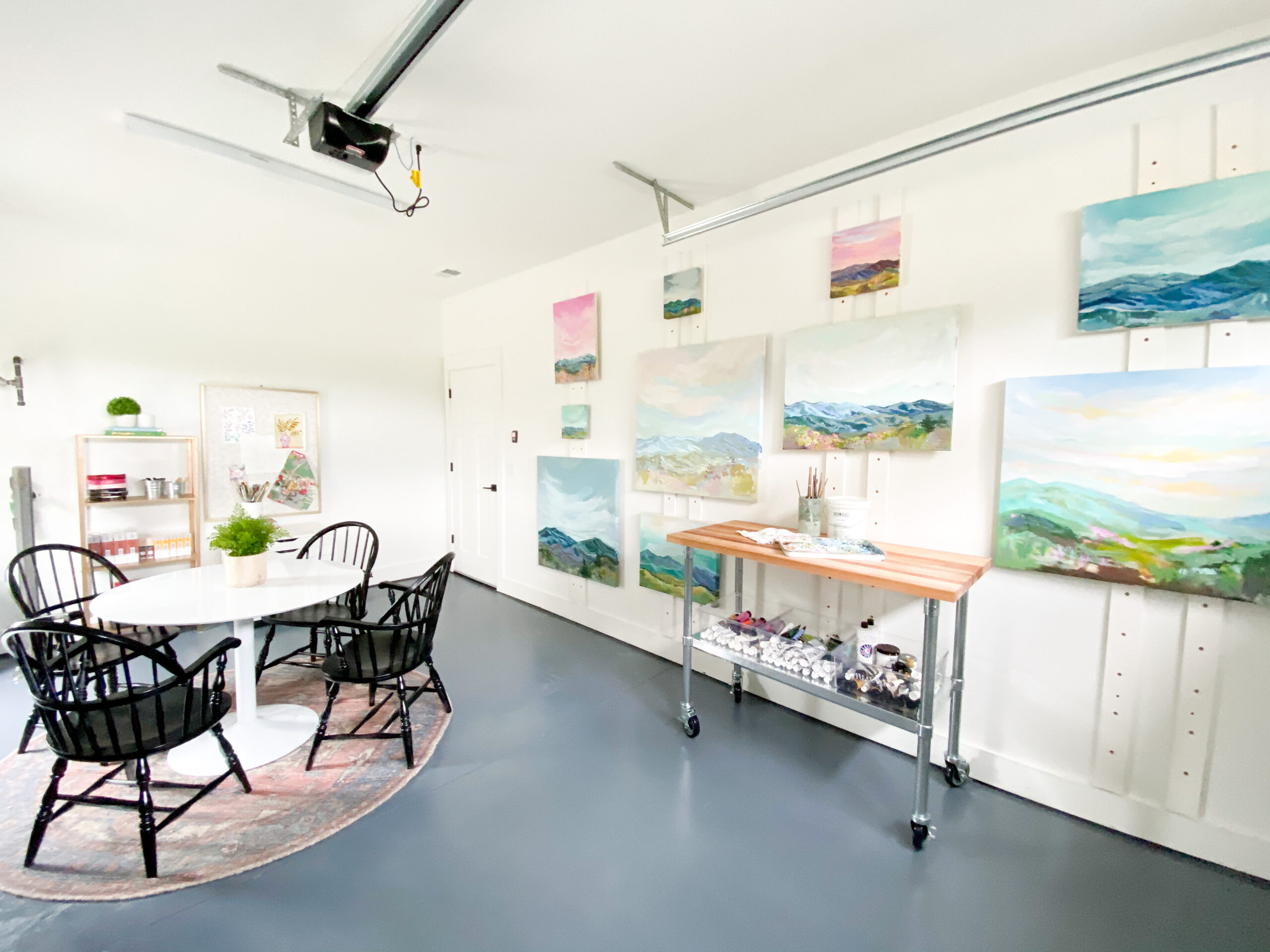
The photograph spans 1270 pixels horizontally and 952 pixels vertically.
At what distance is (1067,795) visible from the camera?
2.01 metres

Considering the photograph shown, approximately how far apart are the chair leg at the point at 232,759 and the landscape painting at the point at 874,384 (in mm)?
2750

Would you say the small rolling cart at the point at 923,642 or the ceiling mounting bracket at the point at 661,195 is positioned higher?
the ceiling mounting bracket at the point at 661,195

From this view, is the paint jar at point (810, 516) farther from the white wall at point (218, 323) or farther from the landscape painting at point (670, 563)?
the white wall at point (218, 323)

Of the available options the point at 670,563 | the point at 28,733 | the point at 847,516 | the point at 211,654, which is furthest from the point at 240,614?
the point at 847,516

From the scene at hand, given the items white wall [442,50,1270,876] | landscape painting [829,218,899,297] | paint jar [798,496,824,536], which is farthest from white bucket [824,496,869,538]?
landscape painting [829,218,899,297]

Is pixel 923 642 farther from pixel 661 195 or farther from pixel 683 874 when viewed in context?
pixel 661 195

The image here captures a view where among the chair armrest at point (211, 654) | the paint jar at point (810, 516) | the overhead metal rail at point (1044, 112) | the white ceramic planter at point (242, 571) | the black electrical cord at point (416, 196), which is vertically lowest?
the chair armrest at point (211, 654)

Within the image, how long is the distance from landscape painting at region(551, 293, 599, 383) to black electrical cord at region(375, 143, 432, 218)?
44.5 inches

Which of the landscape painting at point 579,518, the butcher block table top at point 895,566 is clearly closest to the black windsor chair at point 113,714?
the butcher block table top at point 895,566

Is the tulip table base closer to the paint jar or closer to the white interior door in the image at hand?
the white interior door

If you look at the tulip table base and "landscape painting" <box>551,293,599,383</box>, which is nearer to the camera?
the tulip table base

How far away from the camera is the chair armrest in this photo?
1.73 metres

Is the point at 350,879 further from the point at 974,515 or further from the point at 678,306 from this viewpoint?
the point at 678,306

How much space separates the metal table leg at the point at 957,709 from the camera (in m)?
2.12
